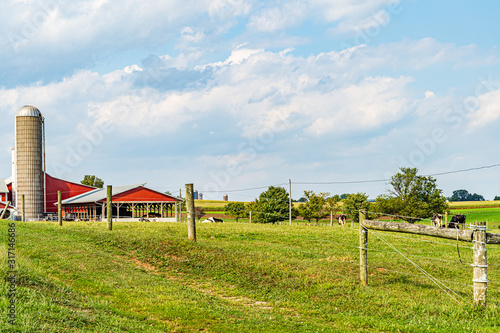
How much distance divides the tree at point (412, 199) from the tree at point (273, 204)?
15.3 m

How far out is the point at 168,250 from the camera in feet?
55.7

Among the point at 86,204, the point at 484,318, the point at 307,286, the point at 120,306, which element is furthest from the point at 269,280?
the point at 86,204

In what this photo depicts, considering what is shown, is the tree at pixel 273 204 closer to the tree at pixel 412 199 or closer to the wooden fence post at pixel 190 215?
the tree at pixel 412 199

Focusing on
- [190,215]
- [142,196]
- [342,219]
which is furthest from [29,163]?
[190,215]

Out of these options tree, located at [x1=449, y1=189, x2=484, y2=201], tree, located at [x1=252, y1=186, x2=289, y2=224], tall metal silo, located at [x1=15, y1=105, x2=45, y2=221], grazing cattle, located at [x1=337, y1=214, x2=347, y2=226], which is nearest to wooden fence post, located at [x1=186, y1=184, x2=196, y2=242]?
grazing cattle, located at [x1=337, y1=214, x2=347, y2=226]

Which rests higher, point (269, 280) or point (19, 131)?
point (19, 131)

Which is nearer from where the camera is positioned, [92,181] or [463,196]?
[92,181]

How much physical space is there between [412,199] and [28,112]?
57215 mm

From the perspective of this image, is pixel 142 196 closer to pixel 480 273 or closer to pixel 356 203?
pixel 356 203

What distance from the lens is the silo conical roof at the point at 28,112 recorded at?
5494cm

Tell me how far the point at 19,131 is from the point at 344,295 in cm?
5429

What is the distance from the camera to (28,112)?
55156 mm

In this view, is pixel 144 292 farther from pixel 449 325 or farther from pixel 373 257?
pixel 373 257

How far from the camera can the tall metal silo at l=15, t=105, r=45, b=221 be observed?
5450cm
